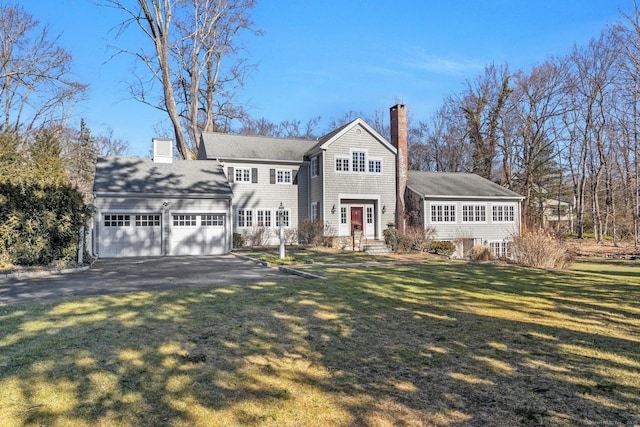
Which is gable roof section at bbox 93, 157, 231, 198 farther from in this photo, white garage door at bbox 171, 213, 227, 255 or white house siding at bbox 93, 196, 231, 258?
white garage door at bbox 171, 213, 227, 255

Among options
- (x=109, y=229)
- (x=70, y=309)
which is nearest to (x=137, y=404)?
(x=70, y=309)

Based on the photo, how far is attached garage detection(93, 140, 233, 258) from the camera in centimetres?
1928

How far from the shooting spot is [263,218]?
84.6 feet

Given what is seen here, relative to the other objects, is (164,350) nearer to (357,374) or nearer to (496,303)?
(357,374)

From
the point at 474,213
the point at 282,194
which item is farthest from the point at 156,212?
the point at 474,213

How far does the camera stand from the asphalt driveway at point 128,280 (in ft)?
29.6

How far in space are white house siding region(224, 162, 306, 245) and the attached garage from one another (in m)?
3.09

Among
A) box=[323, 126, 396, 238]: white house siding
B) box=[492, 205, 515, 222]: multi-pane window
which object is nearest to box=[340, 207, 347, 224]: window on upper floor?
box=[323, 126, 396, 238]: white house siding

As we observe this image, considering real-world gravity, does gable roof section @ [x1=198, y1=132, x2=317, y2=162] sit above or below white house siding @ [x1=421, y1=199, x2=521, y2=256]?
above

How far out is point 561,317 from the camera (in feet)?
20.6

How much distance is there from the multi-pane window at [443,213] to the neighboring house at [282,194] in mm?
67

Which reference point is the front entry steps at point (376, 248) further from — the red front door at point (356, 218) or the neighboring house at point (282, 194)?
the red front door at point (356, 218)

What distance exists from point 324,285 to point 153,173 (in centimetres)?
1571

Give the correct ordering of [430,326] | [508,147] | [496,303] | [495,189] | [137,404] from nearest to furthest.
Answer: [137,404]
[430,326]
[496,303]
[495,189]
[508,147]
